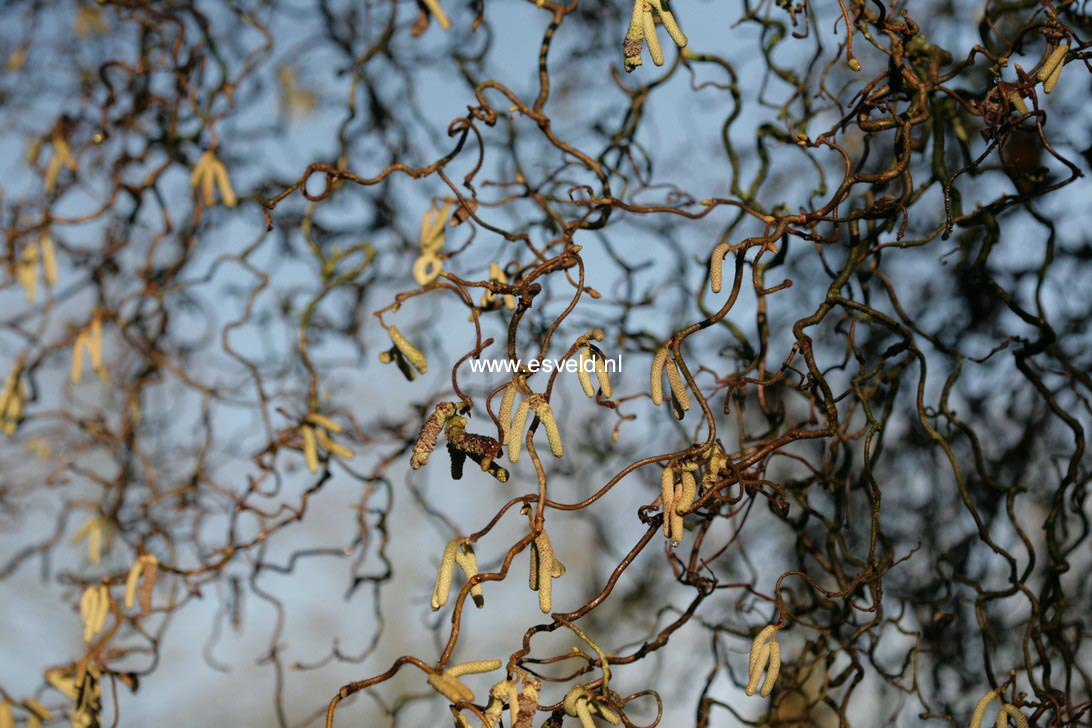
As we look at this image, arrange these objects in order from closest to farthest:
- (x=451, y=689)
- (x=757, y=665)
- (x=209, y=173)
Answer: (x=451, y=689) < (x=757, y=665) < (x=209, y=173)

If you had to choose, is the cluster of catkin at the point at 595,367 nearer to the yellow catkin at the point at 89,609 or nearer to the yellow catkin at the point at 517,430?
the yellow catkin at the point at 517,430

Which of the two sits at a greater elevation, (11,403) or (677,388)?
(11,403)

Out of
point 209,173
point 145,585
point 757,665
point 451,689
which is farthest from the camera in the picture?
point 209,173

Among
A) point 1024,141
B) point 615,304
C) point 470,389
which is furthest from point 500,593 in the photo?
point 1024,141

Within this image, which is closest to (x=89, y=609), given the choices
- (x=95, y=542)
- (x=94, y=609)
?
(x=94, y=609)

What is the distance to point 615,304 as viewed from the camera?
997 mm

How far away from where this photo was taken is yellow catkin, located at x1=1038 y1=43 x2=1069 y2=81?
0.67 m

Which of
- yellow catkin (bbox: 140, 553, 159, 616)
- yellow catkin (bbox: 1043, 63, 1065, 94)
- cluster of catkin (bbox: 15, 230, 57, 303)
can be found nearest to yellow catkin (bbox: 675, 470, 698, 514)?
yellow catkin (bbox: 1043, 63, 1065, 94)

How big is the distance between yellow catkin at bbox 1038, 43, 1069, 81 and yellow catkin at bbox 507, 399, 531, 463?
41 cm

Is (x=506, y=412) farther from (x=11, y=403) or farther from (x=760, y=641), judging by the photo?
(x=11, y=403)

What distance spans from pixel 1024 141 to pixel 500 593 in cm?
148

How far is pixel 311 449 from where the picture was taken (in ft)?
3.15

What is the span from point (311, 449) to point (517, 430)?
0.40 m

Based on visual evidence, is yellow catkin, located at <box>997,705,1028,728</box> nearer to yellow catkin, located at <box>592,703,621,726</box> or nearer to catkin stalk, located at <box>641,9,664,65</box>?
yellow catkin, located at <box>592,703,621,726</box>
